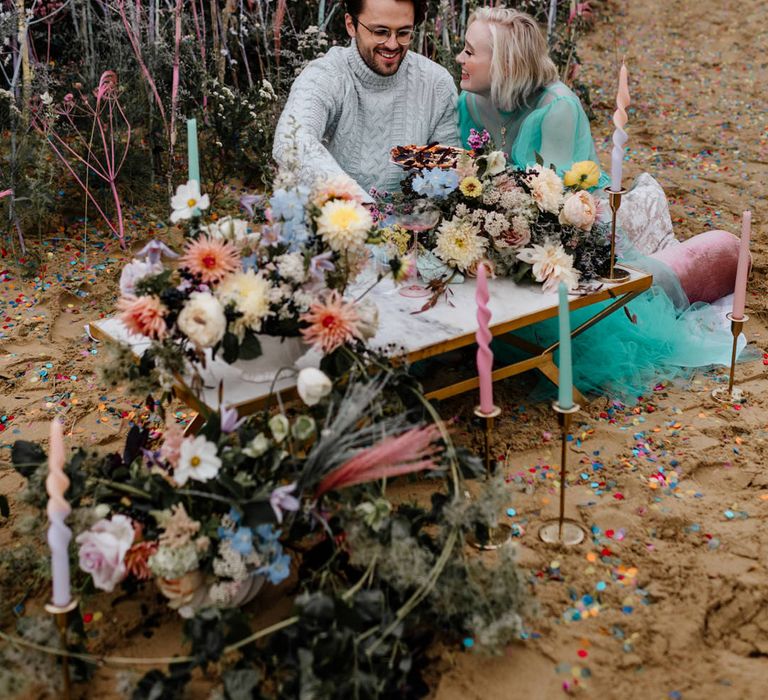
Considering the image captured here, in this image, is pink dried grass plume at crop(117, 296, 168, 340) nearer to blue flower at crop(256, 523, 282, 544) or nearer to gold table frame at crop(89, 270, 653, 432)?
gold table frame at crop(89, 270, 653, 432)

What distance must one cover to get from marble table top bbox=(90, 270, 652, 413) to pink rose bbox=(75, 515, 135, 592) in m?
0.40

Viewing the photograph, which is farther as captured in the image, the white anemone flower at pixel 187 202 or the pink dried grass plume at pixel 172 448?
the white anemone flower at pixel 187 202

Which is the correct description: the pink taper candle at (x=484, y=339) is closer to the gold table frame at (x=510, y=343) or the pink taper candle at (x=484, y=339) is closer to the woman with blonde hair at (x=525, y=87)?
the gold table frame at (x=510, y=343)

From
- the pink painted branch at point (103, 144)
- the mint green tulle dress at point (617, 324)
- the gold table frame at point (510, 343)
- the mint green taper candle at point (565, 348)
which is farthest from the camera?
the pink painted branch at point (103, 144)

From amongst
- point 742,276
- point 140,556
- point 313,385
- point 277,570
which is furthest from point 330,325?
point 742,276

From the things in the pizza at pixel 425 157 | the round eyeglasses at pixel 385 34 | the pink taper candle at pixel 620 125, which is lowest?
the pizza at pixel 425 157

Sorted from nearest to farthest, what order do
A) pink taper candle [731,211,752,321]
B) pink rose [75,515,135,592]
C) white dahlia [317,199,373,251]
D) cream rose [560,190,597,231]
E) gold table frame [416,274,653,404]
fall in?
Answer: pink rose [75,515,135,592], white dahlia [317,199,373,251], gold table frame [416,274,653,404], cream rose [560,190,597,231], pink taper candle [731,211,752,321]

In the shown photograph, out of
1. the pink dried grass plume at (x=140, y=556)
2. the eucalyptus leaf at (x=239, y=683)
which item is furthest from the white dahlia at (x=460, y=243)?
the eucalyptus leaf at (x=239, y=683)

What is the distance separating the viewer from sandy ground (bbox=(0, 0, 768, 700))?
2000mm

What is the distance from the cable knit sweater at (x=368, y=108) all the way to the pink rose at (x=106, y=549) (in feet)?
6.09

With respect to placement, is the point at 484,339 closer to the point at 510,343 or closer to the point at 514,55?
the point at 510,343

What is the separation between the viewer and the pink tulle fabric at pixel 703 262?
145 inches

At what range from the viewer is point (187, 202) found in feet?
7.45

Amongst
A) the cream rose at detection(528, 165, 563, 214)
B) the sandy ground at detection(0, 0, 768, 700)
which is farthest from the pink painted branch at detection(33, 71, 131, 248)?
the cream rose at detection(528, 165, 563, 214)
